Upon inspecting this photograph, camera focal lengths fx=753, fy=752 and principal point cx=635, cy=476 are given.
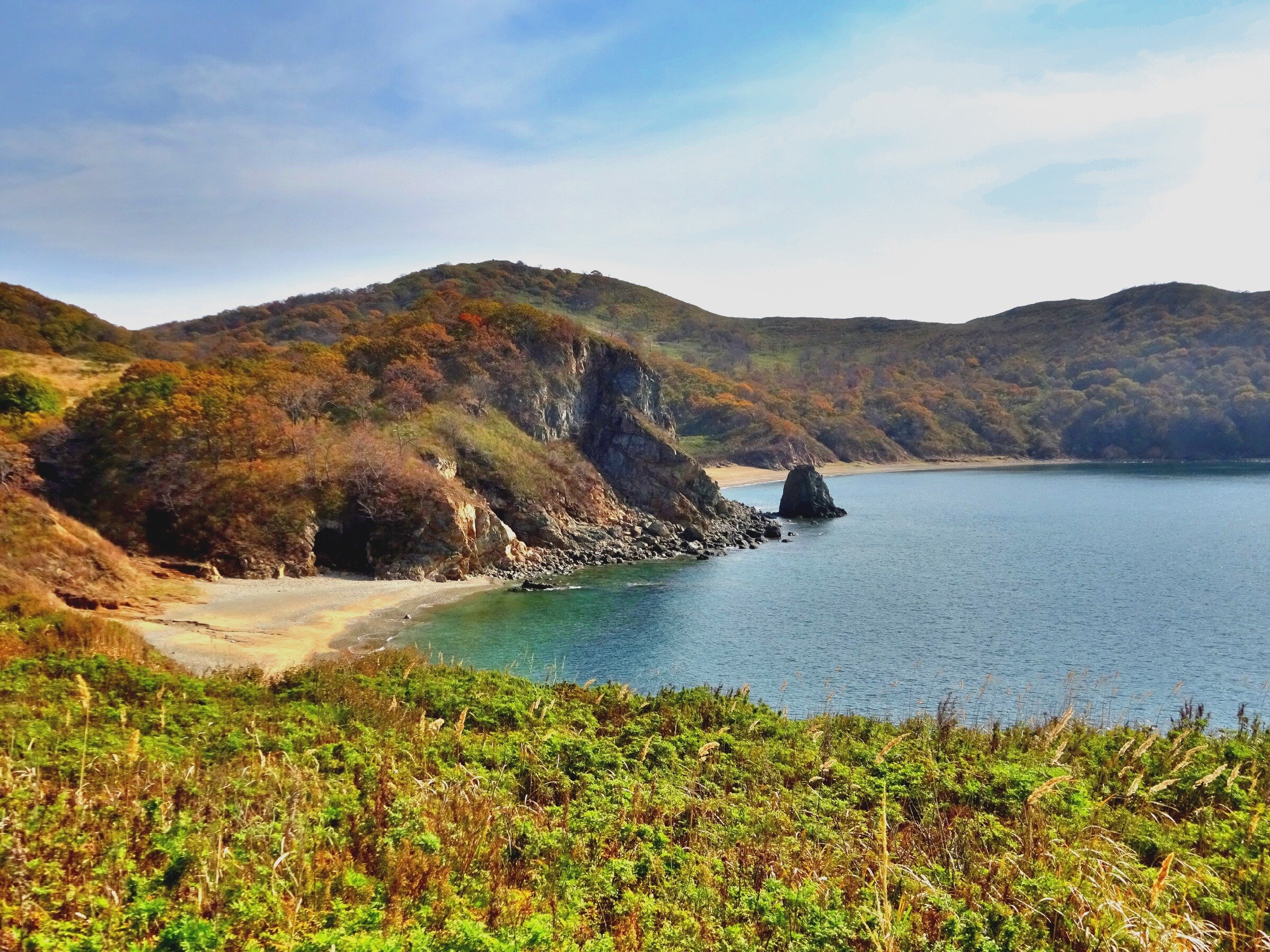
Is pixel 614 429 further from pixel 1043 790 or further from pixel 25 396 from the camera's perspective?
pixel 1043 790

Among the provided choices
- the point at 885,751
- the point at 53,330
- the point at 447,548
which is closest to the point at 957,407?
the point at 447,548

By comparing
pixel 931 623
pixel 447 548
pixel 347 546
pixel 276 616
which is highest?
pixel 347 546

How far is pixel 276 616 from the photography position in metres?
35.2

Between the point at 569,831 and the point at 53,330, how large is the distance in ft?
288

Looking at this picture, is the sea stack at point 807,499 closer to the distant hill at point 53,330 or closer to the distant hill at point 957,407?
the distant hill at point 957,407

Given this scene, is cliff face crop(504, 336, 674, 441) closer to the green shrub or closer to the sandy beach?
the sandy beach

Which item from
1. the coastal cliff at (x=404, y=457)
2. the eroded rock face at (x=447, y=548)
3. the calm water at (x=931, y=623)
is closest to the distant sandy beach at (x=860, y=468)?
the coastal cliff at (x=404, y=457)

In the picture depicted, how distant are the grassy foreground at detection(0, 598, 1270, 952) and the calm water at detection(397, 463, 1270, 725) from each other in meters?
13.1

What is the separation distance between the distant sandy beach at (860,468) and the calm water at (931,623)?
190 ft

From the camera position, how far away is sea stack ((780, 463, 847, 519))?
85250 millimetres

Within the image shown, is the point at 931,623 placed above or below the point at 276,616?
below

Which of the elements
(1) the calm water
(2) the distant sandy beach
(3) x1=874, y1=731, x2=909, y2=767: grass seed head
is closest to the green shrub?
(1) the calm water

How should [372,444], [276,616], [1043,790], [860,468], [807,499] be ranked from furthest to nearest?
1. [860,468]
2. [807,499]
3. [372,444]
4. [276,616]
5. [1043,790]

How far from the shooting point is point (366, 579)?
45.5 meters
